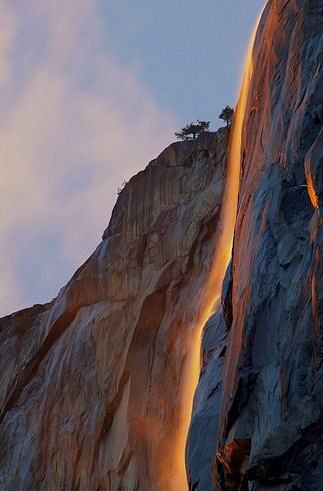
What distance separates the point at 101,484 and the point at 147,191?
27.3 feet

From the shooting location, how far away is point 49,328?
2631 cm

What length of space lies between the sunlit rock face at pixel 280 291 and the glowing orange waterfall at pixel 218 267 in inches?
146

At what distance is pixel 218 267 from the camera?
20.2 metres

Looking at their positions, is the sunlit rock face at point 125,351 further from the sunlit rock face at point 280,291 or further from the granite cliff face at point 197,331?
the sunlit rock face at point 280,291

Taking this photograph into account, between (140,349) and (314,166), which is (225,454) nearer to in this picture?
(314,166)

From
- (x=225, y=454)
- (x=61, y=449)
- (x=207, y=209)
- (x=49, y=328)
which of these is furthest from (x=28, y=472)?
(x=225, y=454)

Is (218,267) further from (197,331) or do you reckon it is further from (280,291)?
(280,291)

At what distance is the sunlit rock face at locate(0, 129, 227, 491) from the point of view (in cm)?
1978

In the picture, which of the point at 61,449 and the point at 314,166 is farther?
the point at 61,449

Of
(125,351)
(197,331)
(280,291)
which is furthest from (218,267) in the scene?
(280,291)

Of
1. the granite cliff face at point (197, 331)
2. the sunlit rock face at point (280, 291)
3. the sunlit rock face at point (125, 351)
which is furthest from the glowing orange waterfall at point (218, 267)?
the sunlit rock face at point (280, 291)

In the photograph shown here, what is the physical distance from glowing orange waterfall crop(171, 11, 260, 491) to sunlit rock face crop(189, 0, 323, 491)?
3711mm

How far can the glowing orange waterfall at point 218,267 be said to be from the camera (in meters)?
18.2

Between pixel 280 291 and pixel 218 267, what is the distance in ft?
31.0
